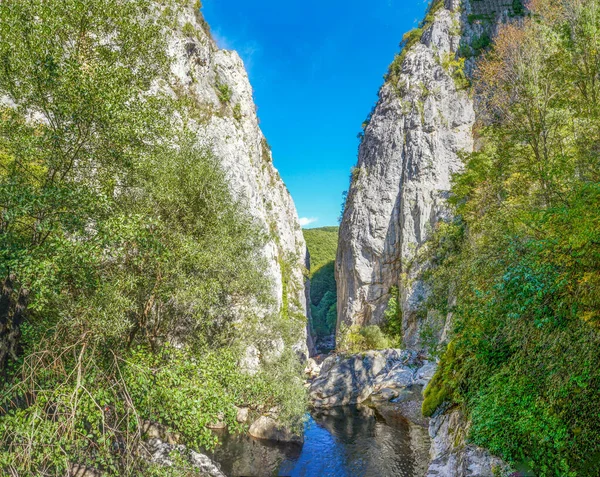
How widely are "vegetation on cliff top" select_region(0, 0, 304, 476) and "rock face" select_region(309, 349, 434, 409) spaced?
16016 millimetres

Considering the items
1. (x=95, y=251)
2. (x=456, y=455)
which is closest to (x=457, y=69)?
(x=456, y=455)

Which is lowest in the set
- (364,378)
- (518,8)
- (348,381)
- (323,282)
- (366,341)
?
(348,381)

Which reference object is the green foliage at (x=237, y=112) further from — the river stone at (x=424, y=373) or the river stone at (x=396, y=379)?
the river stone at (x=424, y=373)

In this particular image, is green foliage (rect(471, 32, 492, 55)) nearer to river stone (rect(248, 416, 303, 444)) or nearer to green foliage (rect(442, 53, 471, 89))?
green foliage (rect(442, 53, 471, 89))

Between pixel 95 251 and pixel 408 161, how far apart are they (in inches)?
1725

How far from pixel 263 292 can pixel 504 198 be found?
1071cm

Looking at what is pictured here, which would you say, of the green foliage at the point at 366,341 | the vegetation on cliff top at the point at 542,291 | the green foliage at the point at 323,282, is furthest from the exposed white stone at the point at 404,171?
the vegetation on cliff top at the point at 542,291

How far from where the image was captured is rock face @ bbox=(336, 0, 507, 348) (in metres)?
42.2

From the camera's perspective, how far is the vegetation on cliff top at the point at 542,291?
474 centimetres

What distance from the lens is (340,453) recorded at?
53.8 ft

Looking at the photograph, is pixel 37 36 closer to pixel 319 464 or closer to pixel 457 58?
pixel 319 464

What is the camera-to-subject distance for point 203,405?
23.2 ft

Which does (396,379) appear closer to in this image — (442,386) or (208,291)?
(442,386)

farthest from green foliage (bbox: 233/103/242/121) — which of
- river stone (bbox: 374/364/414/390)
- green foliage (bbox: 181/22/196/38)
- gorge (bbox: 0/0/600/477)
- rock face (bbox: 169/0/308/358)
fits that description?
river stone (bbox: 374/364/414/390)
